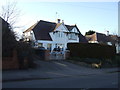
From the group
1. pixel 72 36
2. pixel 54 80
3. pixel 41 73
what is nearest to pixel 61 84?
pixel 54 80

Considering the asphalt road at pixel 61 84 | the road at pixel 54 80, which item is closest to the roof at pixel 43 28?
the road at pixel 54 80

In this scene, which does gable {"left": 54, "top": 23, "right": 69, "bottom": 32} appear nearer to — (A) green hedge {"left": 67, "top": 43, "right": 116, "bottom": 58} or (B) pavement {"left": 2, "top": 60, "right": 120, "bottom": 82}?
(A) green hedge {"left": 67, "top": 43, "right": 116, "bottom": 58}

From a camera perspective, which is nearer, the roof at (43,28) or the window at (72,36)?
the roof at (43,28)

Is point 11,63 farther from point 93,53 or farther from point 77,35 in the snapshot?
point 77,35

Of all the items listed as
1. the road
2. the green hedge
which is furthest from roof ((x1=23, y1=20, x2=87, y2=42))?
the road

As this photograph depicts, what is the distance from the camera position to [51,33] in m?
46.1

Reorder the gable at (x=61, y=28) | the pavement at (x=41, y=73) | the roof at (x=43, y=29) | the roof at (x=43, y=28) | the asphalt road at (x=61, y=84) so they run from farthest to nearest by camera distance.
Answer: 1. the gable at (x=61, y=28)
2. the roof at (x=43, y=28)
3. the roof at (x=43, y=29)
4. the pavement at (x=41, y=73)
5. the asphalt road at (x=61, y=84)

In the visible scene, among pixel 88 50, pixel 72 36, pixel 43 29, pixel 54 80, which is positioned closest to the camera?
pixel 54 80

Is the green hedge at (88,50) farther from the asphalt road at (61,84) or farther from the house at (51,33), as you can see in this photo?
the asphalt road at (61,84)

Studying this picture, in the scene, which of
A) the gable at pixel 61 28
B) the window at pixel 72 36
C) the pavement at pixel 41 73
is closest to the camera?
the pavement at pixel 41 73

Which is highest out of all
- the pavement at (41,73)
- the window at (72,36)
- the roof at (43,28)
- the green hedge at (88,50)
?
the roof at (43,28)

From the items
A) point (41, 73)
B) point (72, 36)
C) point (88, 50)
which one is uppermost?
point (72, 36)

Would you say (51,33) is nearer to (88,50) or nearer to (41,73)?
(88,50)

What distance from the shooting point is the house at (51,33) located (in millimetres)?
44344
